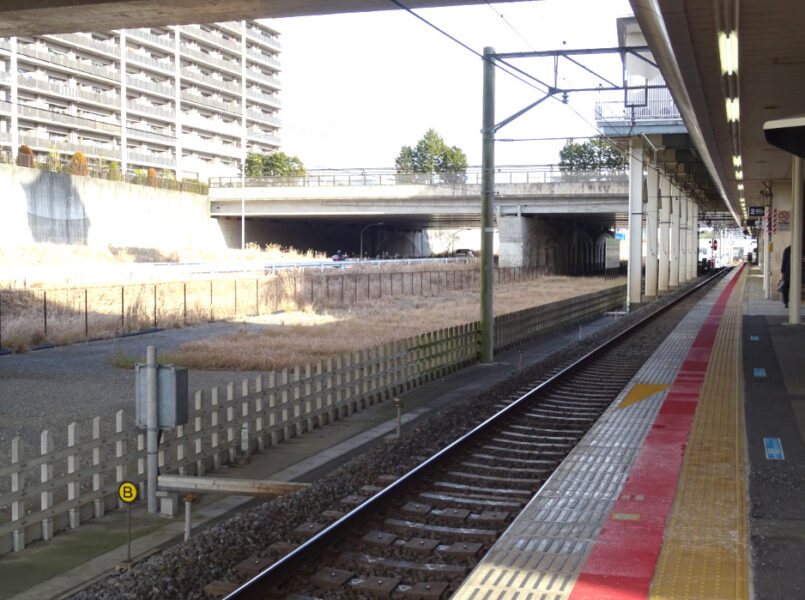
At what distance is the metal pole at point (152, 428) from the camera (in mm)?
8484

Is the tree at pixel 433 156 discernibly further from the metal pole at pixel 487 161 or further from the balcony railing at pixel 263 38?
the metal pole at pixel 487 161

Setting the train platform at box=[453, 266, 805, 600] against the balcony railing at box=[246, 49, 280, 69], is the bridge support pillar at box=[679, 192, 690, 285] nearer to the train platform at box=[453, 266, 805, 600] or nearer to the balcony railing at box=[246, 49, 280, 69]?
the train platform at box=[453, 266, 805, 600]

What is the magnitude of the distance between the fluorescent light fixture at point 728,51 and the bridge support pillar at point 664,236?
37317mm

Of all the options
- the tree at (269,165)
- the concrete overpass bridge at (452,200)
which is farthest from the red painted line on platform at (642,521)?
the tree at (269,165)

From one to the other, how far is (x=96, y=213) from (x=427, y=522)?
59673 millimetres

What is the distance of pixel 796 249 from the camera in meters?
24.3

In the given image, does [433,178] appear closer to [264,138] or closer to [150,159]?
[150,159]

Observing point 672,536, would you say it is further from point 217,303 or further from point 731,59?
point 217,303

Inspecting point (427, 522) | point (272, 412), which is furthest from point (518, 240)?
point (427, 522)

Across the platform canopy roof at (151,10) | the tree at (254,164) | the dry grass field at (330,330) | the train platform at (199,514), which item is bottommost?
the train platform at (199,514)

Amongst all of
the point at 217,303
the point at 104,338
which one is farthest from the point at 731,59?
the point at 217,303

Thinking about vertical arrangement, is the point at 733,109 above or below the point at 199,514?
above

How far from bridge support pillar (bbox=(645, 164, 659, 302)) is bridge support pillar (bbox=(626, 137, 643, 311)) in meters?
2.15

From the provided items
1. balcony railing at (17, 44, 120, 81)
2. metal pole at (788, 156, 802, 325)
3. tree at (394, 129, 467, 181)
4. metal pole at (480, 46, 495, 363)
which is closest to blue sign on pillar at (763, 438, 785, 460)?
metal pole at (480, 46, 495, 363)
